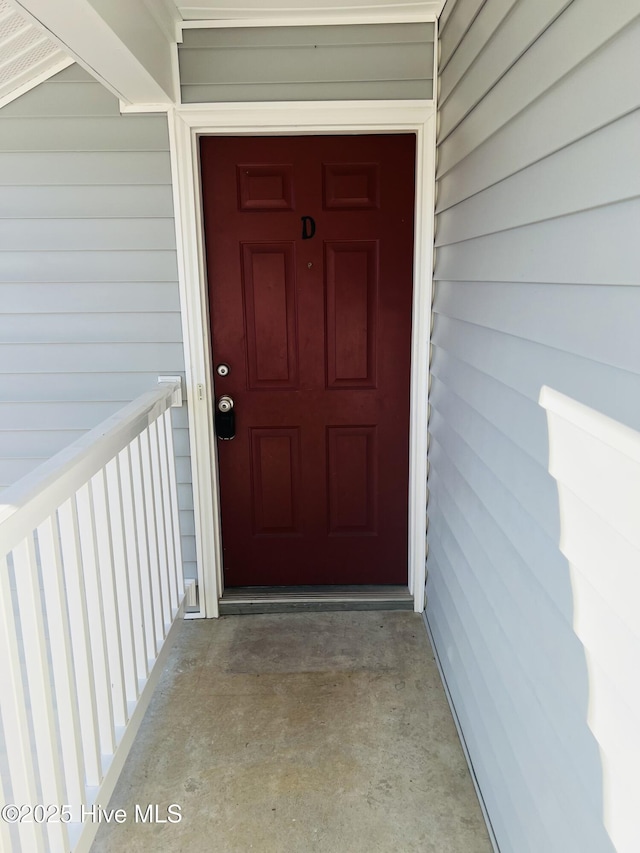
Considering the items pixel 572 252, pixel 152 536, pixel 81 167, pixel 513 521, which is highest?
pixel 81 167

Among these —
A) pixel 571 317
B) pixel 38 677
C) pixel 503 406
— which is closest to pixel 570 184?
pixel 571 317

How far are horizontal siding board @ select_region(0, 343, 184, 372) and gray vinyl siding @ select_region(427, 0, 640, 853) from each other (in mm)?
1143

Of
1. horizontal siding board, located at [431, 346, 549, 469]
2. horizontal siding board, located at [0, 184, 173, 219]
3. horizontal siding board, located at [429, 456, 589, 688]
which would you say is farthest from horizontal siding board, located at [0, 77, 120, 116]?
horizontal siding board, located at [429, 456, 589, 688]

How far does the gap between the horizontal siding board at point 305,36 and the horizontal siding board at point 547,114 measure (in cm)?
56

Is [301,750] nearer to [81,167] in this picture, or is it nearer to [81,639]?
[81,639]

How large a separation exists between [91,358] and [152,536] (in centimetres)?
81

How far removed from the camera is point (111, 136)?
2262mm

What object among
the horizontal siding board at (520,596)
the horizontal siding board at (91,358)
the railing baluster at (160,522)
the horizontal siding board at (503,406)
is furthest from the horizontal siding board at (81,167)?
the horizontal siding board at (520,596)

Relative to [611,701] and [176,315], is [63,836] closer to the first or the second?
[611,701]

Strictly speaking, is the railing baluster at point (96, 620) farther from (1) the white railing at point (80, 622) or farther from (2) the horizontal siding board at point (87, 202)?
(2) the horizontal siding board at point (87, 202)

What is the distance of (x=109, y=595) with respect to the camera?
65.8 inches

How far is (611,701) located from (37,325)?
2.32 meters

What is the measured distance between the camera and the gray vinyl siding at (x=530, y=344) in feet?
3.08

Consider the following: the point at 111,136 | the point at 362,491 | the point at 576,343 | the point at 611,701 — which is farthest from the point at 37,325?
the point at 611,701
